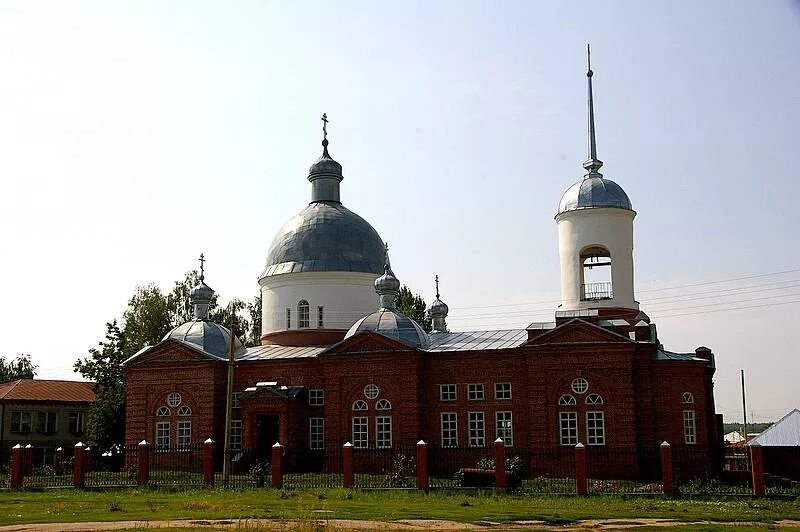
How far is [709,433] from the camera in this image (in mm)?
34438

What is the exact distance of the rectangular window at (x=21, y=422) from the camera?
51719 mm

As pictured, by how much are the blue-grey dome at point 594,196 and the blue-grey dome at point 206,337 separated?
47.8 ft

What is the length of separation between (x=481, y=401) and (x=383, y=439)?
3.94 meters

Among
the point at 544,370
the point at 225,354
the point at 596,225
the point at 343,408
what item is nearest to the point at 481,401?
the point at 544,370

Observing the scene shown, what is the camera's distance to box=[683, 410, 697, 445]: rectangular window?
33.5 m

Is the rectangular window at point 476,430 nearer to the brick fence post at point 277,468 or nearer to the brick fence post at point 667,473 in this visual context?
the brick fence post at point 277,468

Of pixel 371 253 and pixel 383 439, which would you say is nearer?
pixel 383 439

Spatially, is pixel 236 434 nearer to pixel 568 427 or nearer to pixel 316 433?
pixel 316 433

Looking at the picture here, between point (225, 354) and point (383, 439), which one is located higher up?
point (225, 354)

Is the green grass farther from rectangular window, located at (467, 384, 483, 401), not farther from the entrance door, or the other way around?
the entrance door

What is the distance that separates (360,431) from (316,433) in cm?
225

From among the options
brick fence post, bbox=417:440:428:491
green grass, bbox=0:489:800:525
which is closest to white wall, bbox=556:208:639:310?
brick fence post, bbox=417:440:428:491

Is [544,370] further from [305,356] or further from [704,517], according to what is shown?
[704,517]

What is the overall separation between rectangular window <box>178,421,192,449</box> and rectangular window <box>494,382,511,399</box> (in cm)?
1245
